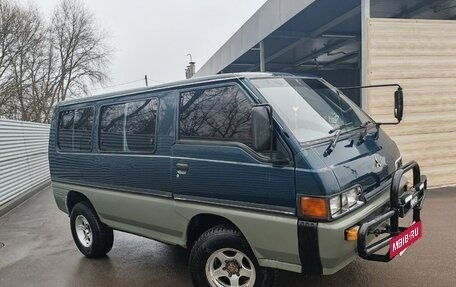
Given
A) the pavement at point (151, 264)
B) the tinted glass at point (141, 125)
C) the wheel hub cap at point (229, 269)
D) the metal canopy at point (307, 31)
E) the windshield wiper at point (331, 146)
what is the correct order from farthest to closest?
the metal canopy at point (307, 31)
the tinted glass at point (141, 125)
the pavement at point (151, 264)
the wheel hub cap at point (229, 269)
the windshield wiper at point (331, 146)

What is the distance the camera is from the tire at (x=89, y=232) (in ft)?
17.0

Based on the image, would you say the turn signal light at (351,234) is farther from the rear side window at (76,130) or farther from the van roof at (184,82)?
the rear side window at (76,130)

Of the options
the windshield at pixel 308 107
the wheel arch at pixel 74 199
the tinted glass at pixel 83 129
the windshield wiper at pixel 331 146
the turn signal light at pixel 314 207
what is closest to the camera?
the turn signal light at pixel 314 207

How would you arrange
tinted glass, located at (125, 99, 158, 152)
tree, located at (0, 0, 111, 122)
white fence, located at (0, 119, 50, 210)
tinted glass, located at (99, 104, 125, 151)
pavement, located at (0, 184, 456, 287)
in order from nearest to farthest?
pavement, located at (0, 184, 456, 287), tinted glass, located at (125, 99, 158, 152), tinted glass, located at (99, 104, 125, 151), white fence, located at (0, 119, 50, 210), tree, located at (0, 0, 111, 122)

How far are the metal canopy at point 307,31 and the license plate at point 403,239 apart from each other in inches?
257

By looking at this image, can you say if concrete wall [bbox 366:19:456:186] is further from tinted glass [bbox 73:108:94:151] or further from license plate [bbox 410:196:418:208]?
tinted glass [bbox 73:108:94:151]

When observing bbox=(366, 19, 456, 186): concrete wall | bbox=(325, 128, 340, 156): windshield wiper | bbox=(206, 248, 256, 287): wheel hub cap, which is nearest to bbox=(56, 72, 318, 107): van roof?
bbox=(325, 128, 340, 156): windshield wiper

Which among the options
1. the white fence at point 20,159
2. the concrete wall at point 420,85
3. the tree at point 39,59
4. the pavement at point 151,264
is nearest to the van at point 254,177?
the pavement at point 151,264

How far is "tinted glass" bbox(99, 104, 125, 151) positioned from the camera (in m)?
4.69

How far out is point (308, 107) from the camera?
3662 millimetres

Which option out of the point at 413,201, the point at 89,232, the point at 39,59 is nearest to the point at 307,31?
the point at 89,232

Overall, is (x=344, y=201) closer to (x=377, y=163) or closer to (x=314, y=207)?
(x=314, y=207)

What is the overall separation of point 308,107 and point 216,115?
2.73 ft

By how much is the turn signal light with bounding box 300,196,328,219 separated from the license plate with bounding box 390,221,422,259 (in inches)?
28.9
